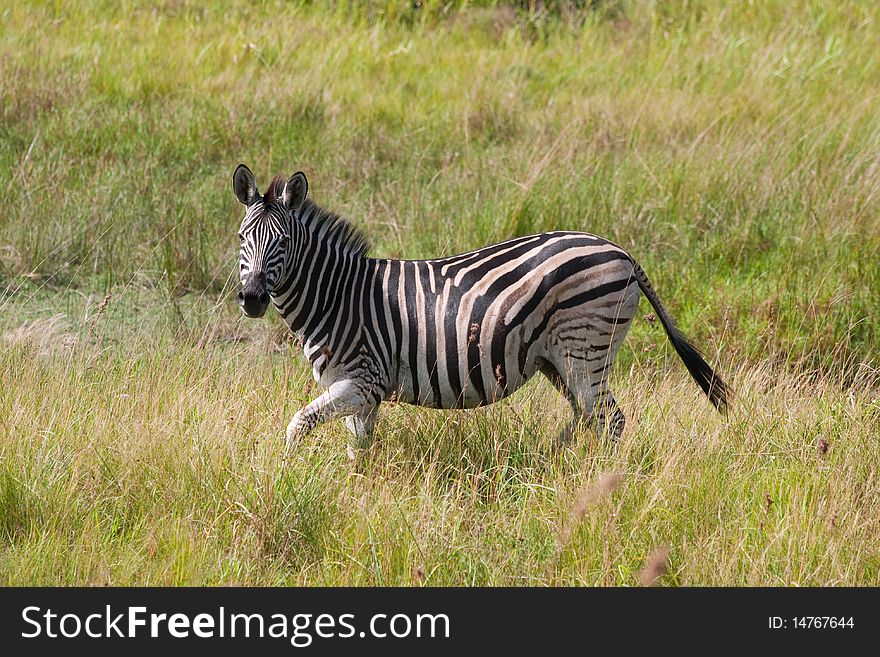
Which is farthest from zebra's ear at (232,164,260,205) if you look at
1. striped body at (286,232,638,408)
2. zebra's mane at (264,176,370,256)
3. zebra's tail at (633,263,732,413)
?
zebra's tail at (633,263,732,413)

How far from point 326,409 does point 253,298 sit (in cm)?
59

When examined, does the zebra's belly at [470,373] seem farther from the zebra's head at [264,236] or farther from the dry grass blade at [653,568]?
the dry grass blade at [653,568]

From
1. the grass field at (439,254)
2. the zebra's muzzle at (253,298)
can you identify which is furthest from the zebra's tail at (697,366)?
the zebra's muzzle at (253,298)

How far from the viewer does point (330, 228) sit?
5262 millimetres

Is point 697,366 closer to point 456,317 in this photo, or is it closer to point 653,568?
point 456,317

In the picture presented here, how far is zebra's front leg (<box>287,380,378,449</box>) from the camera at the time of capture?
491 centimetres

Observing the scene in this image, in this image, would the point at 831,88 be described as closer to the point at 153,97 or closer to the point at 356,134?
the point at 356,134

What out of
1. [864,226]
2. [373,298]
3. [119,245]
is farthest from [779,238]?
[119,245]

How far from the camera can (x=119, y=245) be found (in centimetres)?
807

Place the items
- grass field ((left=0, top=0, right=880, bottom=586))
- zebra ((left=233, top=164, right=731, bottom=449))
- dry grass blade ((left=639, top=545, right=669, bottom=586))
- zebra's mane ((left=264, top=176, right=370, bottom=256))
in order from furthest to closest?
1. zebra's mane ((left=264, top=176, right=370, bottom=256))
2. zebra ((left=233, top=164, right=731, bottom=449))
3. grass field ((left=0, top=0, right=880, bottom=586))
4. dry grass blade ((left=639, top=545, right=669, bottom=586))

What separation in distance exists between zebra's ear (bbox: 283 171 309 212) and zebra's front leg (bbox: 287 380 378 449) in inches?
32.0

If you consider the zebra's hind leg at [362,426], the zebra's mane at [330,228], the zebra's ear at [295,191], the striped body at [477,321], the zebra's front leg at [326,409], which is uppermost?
the zebra's ear at [295,191]

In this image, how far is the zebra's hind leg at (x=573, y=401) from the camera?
520 cm

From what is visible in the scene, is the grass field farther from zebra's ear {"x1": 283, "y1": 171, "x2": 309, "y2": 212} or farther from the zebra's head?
zebra's ear {"x1": 283, "y1": 171, "x2": 309, "y2": 212}
